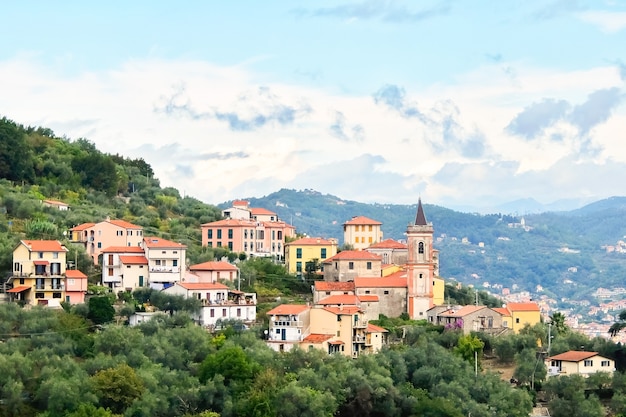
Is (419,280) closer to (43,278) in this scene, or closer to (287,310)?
(287,310)

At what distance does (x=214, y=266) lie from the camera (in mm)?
63562

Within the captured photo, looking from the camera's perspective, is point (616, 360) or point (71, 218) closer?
point (616, 360)

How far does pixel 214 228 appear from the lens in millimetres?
72438

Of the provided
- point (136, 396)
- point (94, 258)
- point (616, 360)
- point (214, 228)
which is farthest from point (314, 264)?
point (136, 396)

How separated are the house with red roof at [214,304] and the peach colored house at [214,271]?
5.09 ft

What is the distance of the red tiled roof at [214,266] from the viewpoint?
63.1 metres

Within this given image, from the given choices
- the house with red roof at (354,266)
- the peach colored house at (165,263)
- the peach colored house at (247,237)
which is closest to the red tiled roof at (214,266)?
the peach colored house at (165,263)

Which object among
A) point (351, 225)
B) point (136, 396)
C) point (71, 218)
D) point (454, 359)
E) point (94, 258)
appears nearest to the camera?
point (136, 396)

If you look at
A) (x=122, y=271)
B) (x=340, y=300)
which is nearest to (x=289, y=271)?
(x=340, y=300)

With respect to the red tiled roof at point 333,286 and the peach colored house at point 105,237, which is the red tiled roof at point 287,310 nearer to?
the red tiled roof at point 333,286

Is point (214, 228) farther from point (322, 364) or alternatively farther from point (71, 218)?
point (322, 364)

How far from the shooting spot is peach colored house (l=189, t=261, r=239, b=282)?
62.9m

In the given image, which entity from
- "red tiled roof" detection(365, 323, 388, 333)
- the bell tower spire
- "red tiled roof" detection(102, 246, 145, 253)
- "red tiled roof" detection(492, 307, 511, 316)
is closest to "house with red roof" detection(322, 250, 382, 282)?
the bell tower spire

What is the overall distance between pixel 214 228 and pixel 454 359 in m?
18.5
